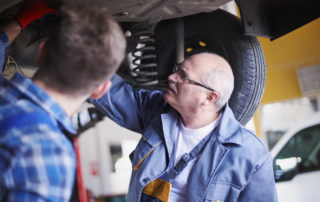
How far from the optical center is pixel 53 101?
82cm

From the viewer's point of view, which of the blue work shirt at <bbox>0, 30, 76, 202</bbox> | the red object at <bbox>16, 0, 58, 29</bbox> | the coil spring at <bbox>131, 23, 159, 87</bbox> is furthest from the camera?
the coil spring at <bbox>131, 23, 159, 87</bbox>

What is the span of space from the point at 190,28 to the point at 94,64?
1.24 meters

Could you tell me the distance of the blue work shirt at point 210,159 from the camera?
58.2 inches

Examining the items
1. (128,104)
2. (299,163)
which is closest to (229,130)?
(128,104)

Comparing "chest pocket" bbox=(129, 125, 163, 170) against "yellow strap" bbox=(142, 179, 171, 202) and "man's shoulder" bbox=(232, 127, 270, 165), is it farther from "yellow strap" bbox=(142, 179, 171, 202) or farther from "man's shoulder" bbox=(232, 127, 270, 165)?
"man's shoulder" bbox=(232, 127, 270, 165)

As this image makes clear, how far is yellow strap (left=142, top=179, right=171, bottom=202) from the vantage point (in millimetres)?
1495

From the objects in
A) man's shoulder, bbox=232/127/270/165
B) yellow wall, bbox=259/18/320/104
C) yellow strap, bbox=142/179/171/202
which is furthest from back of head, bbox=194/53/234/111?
yellow wall, bbox=259/18/320/104

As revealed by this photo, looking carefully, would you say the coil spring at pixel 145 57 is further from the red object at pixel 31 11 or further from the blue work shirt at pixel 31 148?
the blue work shirt at pixel 31 148

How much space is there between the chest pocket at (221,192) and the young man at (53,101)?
0.83m

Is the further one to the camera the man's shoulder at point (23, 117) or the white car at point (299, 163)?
the white car at point (299, 163)

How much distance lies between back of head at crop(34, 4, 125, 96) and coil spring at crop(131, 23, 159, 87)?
3.04ft

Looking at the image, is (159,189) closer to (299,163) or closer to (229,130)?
(229,130)

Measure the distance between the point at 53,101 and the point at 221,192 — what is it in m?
0.97

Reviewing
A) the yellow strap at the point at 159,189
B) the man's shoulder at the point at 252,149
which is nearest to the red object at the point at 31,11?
the yellow strap at the point at 159,189
